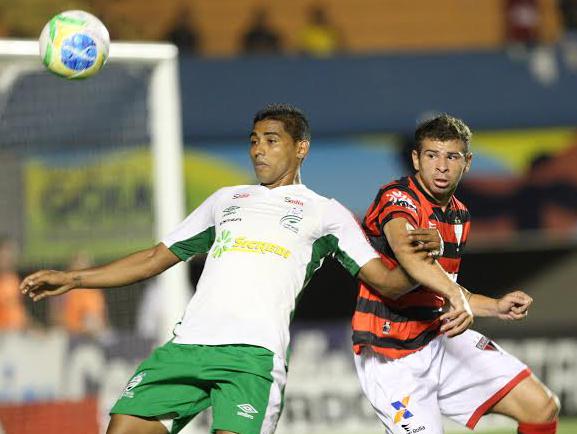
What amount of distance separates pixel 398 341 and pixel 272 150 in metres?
1.23

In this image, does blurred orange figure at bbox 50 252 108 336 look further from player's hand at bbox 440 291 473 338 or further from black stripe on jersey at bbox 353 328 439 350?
player's hand at bbox 440 291 473 338

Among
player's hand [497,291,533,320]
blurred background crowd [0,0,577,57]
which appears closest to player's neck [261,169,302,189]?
player's hand [497,291,533,320]

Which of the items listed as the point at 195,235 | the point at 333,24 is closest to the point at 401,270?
the point at 195,235

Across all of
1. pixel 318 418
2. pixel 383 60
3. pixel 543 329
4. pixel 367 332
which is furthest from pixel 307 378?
pixel 367 332

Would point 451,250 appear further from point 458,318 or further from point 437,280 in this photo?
point 458,318

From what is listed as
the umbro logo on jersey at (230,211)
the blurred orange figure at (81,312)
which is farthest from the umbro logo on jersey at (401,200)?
the blurred orange figure at (81,312)

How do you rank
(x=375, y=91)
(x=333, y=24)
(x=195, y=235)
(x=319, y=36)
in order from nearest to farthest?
1. (x=195, y=235)
2. (x=375, y=91)
3. (x=319, y=36)
4. (x=333, y=24)

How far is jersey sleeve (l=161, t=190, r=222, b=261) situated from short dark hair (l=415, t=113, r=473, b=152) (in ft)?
3.76

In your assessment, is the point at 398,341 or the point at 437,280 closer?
the point at 437,280

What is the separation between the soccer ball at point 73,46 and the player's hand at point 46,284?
4.73ft

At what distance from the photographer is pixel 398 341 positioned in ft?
21.8

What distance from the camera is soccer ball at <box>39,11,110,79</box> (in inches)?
285

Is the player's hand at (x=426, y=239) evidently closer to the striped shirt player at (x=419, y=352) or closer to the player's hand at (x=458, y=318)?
the player's hand at (x=458, y=318)

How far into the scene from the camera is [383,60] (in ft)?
51.0
